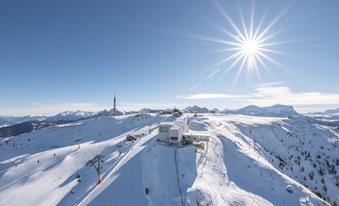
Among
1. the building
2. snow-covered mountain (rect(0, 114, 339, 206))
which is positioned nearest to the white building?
the building

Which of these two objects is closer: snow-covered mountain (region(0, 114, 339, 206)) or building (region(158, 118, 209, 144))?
snow-covered mountain (region(0, 114, 339, 206))

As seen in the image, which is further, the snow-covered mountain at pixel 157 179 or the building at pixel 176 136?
the building at pixel 176 136

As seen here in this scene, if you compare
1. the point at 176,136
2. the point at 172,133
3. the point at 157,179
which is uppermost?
the point at 172,133

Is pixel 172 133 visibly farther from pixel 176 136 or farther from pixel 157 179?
pixel 157 179

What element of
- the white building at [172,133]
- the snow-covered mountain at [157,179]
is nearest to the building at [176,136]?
the white building at [172,133]

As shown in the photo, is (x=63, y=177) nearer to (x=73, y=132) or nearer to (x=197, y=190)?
(x=197, y=190)

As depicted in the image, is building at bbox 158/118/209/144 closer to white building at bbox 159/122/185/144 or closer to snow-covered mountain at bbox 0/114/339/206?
white building at bbox 159/122/185/144

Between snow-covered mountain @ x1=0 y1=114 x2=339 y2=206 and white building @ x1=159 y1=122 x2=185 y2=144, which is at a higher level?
white building @ x1=159 y1=122 x2=185 y2=144

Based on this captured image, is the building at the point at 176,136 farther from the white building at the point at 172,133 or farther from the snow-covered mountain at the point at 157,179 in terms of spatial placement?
the snow-covered mountain at the point at 157,179

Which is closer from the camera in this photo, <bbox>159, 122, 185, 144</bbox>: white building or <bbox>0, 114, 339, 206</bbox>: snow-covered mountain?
<bbox>0, 114, 339, 206</bbox>: snow-covered mountain

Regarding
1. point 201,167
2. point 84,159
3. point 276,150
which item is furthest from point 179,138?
point 276,150

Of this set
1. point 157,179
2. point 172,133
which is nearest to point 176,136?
point 172,133
